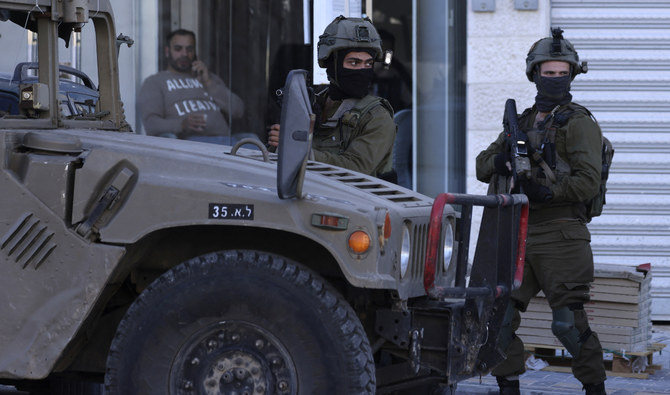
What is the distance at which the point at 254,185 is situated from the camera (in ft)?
16.3

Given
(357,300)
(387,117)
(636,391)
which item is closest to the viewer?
(357,300)

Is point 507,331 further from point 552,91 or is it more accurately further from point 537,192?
point 552,91

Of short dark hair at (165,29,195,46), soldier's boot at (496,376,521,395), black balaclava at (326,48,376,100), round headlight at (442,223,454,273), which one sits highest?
short dark hair at (165,29,195,46)

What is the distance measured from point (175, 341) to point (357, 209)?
0.89 metres

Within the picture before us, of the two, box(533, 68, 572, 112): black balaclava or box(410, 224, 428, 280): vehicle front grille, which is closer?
box(410, 224, 428, 280): vehicle front grille

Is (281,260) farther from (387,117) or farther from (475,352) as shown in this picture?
(387,117)

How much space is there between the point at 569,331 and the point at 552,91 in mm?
1401

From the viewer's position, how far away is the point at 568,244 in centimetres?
706

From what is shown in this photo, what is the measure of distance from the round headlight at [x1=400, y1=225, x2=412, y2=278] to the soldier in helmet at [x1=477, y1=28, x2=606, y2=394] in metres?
2.04

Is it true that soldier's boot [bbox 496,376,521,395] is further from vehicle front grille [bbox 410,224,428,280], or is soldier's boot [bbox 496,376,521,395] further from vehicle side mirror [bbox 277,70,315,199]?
vehicle side mirror [bbox 277,70,315,199]

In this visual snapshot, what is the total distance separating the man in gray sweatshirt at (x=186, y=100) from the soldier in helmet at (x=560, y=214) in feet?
17.1

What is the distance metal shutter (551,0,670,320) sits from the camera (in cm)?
1113

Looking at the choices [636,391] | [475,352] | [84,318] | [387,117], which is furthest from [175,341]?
[636,391]

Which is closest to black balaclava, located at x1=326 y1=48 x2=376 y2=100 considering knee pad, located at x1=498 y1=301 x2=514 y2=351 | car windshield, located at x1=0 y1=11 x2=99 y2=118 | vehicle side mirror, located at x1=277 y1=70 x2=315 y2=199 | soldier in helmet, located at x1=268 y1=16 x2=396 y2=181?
soldier in helmet, located at x1=268 y1=16 x2=396 y2=181
